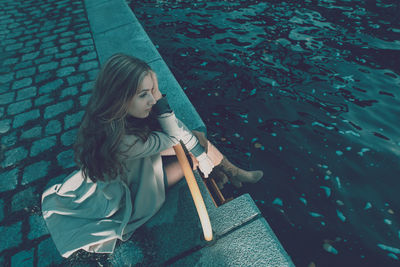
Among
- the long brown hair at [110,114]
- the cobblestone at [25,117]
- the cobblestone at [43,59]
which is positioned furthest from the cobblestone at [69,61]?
the long brown hair at [110,114]

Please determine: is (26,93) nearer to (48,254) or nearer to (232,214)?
(48,254)

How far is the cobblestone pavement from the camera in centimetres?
291

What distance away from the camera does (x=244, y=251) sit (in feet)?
8.29

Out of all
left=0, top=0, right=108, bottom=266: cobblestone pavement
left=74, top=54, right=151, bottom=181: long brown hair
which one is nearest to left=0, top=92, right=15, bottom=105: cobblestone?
left=0, top=0, right=108, bottom=266: cobblestone pavement

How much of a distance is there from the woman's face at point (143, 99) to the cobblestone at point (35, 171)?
208 cm

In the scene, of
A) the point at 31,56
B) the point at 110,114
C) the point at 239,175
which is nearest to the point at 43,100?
the point at 31,56

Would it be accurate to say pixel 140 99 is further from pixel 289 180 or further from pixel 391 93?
pixel 391 93

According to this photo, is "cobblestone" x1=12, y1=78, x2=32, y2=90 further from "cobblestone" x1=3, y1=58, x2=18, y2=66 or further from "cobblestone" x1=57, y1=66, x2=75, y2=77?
"cobblestone" x1=3, y1=58, x2=18, y2=66

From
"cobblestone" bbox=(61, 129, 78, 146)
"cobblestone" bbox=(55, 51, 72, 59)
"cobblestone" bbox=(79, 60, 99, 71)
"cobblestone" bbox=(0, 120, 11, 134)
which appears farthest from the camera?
"cobblestone" bbox=(55, 51, 72, 59)

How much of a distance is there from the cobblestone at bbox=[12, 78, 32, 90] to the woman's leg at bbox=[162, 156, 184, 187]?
13.0 ft

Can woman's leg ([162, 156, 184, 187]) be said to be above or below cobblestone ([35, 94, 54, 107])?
above

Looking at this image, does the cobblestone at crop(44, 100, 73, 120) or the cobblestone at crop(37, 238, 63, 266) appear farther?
the cobblestone at crop(44, 100, 73, 120)

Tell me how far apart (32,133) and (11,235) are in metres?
1.77

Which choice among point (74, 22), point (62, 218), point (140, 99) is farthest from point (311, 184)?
point (74, 22)
